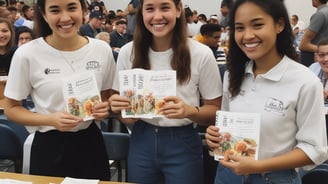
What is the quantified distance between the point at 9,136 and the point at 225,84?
166cm

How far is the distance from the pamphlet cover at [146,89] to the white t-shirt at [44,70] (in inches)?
8.7

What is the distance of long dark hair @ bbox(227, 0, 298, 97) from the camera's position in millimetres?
1605

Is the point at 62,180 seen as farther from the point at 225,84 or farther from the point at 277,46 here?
the point at 277,46

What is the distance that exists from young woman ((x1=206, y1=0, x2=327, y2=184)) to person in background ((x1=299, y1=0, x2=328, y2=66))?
3025mm

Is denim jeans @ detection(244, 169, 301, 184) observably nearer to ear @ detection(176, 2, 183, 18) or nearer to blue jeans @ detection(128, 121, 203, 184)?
blue jeans @ detection(128, 121, 203, 184)

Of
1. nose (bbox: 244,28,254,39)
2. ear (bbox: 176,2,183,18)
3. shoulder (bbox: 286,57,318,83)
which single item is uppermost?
ear (bbox: 176,2,183,18)

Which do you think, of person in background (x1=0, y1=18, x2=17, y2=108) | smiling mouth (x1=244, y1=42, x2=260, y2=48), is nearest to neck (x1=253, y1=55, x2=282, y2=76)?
smiling mouth (x1=244, y1=42, x2=260, y2=48)

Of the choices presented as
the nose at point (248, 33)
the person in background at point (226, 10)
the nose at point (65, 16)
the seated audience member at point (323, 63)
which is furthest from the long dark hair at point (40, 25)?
the seated audience member at point (323, 63)

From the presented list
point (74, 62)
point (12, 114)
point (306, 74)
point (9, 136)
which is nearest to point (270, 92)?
point (306, 74)

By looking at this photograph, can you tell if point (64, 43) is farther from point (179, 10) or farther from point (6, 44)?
point (6, 44)

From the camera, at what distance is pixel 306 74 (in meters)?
1.53

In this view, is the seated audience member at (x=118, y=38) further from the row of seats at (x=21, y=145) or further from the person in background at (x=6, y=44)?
the row of seats at (x=21, y=145)

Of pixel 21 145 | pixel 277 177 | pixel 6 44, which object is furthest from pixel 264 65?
pixel 6 44

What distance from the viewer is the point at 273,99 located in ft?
5.17
